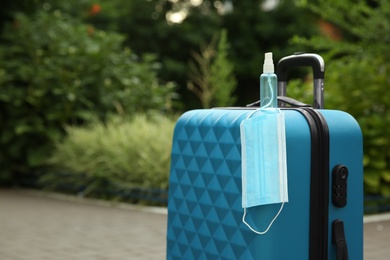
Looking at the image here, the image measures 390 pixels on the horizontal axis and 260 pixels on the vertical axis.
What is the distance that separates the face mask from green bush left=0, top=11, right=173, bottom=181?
7345 millimetres

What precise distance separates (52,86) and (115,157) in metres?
1.99

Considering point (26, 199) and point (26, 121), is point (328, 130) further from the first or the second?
point (26, 121)

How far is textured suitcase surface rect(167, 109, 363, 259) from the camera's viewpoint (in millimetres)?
3045

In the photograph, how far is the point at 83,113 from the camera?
10.3m

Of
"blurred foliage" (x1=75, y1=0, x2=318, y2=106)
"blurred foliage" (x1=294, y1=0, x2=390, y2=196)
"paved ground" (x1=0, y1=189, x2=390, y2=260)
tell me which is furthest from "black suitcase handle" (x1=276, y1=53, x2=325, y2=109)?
"blurred foliage" (x1=75, y1=0, x2=318, y2=106)

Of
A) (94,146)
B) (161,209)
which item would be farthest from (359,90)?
(94,146)

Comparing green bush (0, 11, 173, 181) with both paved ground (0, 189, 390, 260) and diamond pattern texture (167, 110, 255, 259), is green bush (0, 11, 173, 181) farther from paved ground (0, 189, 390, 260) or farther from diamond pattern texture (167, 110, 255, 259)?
diamond pattern texture (167, 110, 255, 259)

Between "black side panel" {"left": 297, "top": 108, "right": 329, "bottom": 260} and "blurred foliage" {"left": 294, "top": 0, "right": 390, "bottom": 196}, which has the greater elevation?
"blurred foliage" {"left": 294, "top": 0, "right": 390, "bottom": 196}

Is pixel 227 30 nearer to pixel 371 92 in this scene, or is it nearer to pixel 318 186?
pixel 371 92

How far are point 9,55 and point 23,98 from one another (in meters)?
0.99

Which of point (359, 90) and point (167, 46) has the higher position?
point (167, 46)

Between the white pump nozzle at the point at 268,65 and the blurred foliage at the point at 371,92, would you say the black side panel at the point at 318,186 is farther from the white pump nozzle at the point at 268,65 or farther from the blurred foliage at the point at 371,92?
the blurred foliage at the point at 371,92

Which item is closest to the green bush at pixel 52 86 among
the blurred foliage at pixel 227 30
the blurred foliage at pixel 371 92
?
the blurred foliage at pixel 371 92

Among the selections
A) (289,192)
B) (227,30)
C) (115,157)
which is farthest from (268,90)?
(227,30)
